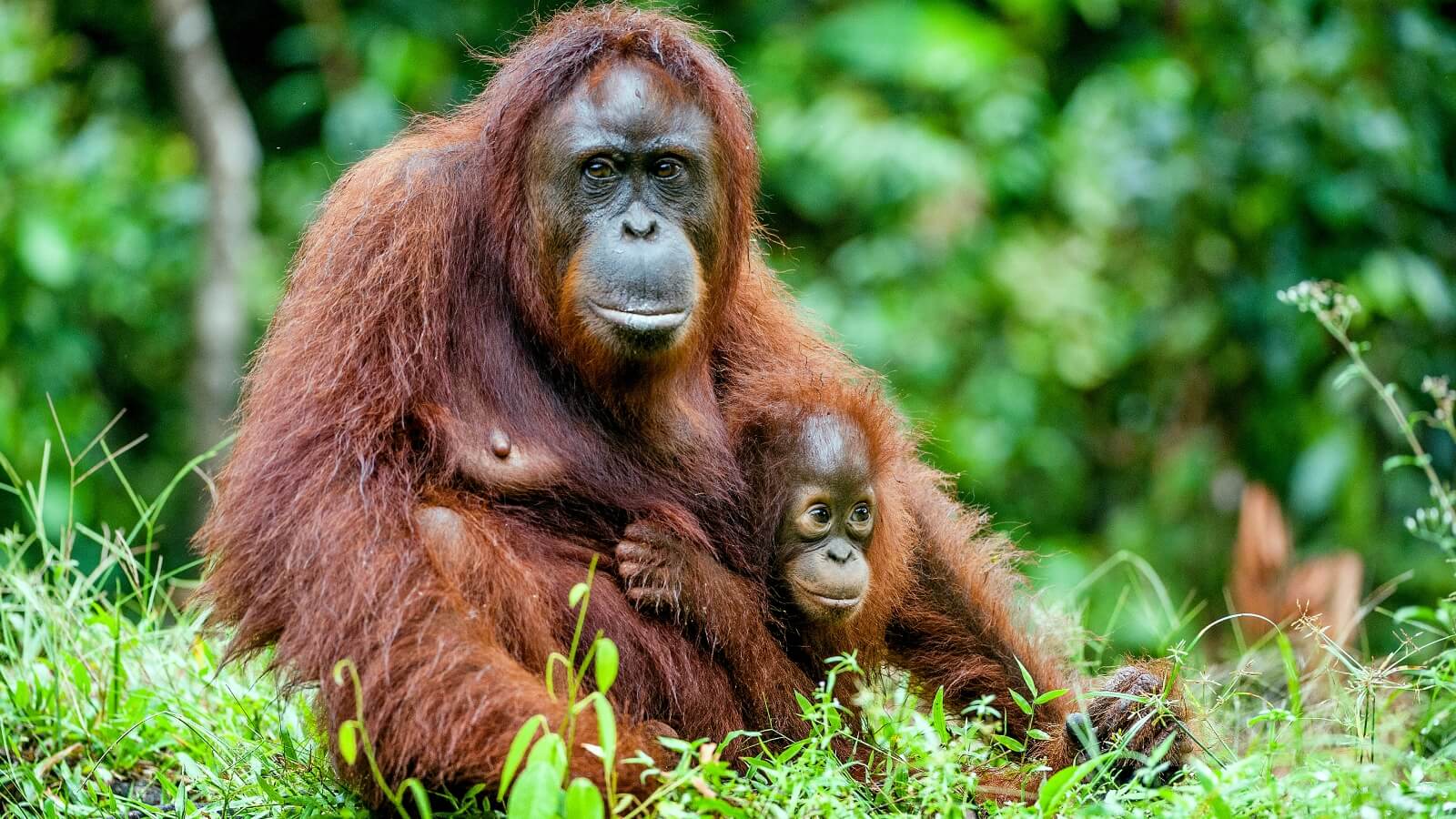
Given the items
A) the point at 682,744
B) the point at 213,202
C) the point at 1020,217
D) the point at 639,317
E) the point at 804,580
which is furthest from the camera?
the point at 1020,217

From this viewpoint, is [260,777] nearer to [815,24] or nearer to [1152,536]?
[1152,536]

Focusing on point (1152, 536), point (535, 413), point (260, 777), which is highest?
point (535, 413)

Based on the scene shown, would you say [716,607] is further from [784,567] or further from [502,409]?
[502,409]

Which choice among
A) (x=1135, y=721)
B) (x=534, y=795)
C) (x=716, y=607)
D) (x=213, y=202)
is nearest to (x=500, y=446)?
(x=716, y=607)

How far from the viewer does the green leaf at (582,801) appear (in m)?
2.41

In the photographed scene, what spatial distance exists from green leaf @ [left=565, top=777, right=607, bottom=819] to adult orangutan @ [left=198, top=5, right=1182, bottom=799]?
0.29 metres

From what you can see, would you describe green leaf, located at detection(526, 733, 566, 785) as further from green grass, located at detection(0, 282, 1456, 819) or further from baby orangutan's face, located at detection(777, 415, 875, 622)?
baby orangutan's face, located at detection(777, 415, 875, 622)

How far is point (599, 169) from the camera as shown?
3223mm

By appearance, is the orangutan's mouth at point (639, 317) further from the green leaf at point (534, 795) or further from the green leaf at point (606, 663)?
the green leaf at point (534, 795)

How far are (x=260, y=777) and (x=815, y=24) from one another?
5.91 m

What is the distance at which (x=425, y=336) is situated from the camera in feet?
10.2

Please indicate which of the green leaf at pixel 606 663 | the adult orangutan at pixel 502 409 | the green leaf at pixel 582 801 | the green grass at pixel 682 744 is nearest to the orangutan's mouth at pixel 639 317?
the adult orangutan at pixel 502 409

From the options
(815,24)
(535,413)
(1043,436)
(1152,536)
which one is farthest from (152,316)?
(535,413)

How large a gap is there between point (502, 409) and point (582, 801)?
1025 mm
